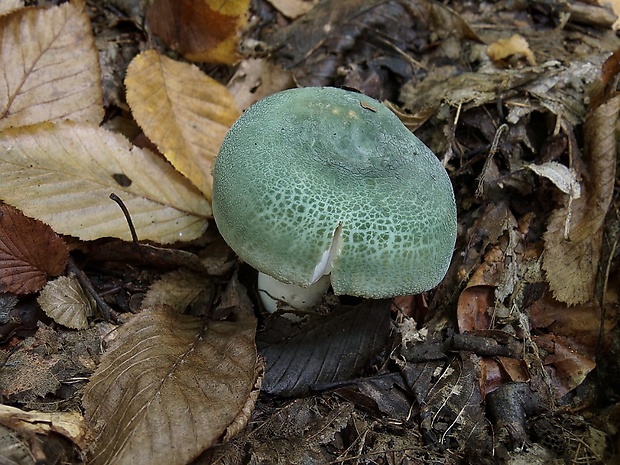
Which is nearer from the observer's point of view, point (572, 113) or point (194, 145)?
point (194, 145)

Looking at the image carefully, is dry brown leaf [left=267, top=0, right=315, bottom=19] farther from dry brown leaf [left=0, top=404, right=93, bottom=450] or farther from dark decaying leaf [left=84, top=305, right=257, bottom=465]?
dry brown leaf [left=0, top=404, right=93, bottom=450]

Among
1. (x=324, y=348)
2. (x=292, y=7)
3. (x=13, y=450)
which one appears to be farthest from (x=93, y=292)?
(x=292, y=7)

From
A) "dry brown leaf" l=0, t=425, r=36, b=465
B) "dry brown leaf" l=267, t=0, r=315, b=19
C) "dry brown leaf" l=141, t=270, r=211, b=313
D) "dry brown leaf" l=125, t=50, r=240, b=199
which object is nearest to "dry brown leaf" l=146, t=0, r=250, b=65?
"dry brown leaf" l=125, t=50, r=240, b=199

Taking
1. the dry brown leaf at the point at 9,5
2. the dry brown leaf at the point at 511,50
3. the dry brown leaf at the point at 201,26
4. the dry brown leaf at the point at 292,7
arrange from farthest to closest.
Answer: the dry brown leaf at the point at 292,7
the dry brown leaf at the point at 511,50
the dry brown leaf at the point at 201,26
the dry brown leaf at the point at 9,5

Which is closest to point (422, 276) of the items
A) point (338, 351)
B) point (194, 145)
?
point (338, 351)

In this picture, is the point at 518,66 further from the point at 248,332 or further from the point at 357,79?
the point at 248,332

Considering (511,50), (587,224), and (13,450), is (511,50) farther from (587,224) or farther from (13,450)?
(13,450)

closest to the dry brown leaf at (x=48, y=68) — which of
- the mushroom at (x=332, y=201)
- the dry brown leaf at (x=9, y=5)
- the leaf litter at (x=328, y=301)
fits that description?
the leaf litter at (x=328, y=301)

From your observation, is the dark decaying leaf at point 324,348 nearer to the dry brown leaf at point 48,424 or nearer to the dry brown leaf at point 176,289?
the dry brown leaf at point 176,289
